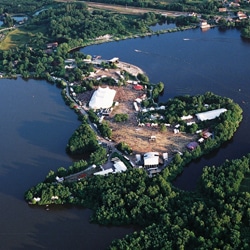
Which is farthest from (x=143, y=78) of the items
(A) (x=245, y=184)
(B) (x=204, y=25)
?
(A) (x=245, y=184)

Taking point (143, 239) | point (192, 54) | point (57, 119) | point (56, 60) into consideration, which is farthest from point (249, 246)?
point (56, 60)

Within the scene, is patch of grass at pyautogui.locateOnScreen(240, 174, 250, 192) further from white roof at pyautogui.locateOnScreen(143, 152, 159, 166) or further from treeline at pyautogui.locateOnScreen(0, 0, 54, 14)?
treeline at pyautogui.locateOnScreen(0, 0, 54, 14)

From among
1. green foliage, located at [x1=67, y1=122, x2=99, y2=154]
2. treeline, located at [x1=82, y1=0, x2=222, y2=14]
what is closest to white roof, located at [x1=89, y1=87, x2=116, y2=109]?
green foliage, located at [x1=67, y1=122, x2=99, y2=154]

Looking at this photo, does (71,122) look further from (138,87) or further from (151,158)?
(151,158)

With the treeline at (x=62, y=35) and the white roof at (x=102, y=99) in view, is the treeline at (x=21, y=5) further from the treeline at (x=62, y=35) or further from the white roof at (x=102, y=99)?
the white roof at (x=102, y=99)

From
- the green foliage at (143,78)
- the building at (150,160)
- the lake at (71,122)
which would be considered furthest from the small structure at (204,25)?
the building at (150,160)
